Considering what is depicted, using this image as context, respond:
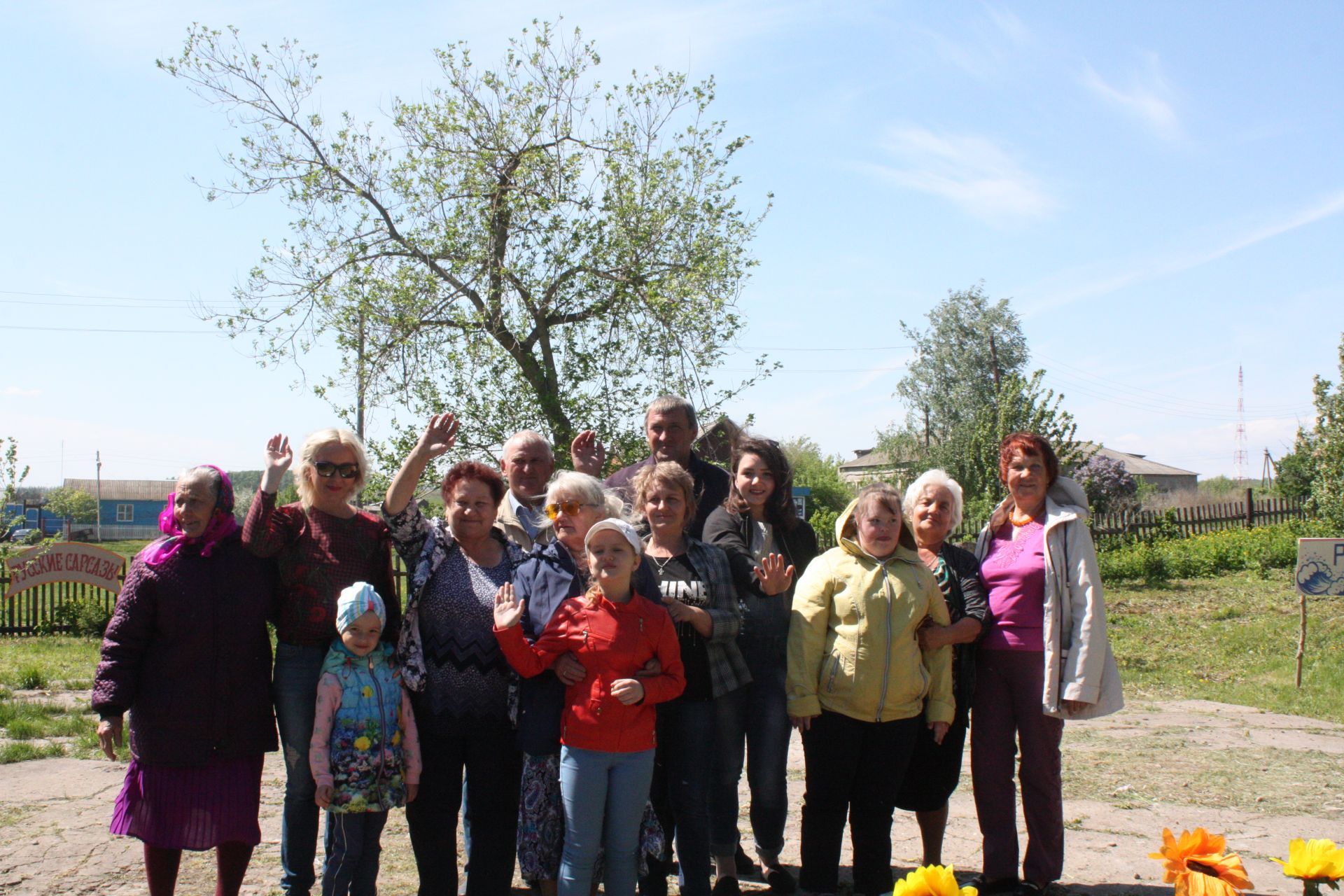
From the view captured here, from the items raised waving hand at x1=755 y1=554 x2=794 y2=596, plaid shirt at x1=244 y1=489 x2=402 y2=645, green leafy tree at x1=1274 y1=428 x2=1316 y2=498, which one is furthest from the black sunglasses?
green leafy tree at x1=1274 y1=428 x2=1316 y2=498

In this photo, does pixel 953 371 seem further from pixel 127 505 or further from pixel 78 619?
pixel 127 505

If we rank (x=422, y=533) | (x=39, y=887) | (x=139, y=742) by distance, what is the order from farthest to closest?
(x=39, y=887) → (x=422, y=533) → (x=139, y=742)

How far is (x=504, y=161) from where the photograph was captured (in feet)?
44.4

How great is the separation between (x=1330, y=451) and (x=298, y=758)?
66.5 feet

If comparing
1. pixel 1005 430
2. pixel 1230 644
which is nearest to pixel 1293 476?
pixel 1005 430

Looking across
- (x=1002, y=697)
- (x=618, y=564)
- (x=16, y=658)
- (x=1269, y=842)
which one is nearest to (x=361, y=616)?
(x=618, y=564)

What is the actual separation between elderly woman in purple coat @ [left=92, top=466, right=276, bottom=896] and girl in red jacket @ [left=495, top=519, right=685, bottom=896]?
3.13 feet

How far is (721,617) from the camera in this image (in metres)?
3.79

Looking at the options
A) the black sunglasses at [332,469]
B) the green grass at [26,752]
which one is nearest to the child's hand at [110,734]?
the black sunglasses at [332,469]

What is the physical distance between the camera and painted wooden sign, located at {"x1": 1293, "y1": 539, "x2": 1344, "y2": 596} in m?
8.77

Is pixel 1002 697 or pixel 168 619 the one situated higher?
pixel 168 619

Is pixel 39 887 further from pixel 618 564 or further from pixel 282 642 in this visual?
pixel 618 564

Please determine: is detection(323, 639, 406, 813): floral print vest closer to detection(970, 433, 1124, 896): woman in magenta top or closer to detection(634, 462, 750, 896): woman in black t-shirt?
detection(634, 462, 750, 896): woman in black t-shirt

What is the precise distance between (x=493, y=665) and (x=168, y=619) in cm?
113
